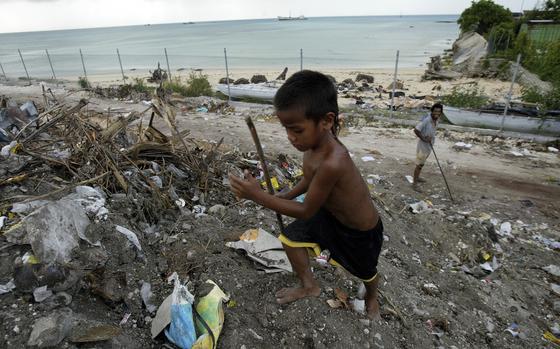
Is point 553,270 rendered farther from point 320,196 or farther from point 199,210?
point 199,210

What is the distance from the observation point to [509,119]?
848cm

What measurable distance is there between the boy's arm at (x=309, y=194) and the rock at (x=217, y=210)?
184cm

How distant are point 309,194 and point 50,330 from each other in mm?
1556

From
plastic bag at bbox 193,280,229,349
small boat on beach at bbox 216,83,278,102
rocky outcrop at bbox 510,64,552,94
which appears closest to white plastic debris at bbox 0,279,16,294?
plastic bag at bbox 193,280,229,349

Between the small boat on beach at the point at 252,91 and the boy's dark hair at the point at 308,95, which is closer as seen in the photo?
the boy's dark hair at the point at 308,95

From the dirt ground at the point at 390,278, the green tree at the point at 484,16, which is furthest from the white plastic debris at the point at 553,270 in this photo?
the green tree at the point at 484,16

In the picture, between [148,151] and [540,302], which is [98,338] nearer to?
[148,151]

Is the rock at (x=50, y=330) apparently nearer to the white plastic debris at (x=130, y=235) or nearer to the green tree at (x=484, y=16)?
the white plastic debris at (x=130, y=235)

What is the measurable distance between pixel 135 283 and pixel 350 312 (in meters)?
1.57

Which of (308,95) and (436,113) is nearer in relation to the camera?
(308,95)

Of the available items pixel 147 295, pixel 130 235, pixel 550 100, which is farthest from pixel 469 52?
pixel 147 295

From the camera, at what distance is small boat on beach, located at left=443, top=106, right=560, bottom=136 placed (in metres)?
8.02

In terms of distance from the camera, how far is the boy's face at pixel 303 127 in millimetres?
1697

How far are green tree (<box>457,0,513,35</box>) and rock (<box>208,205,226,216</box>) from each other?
28663mm
